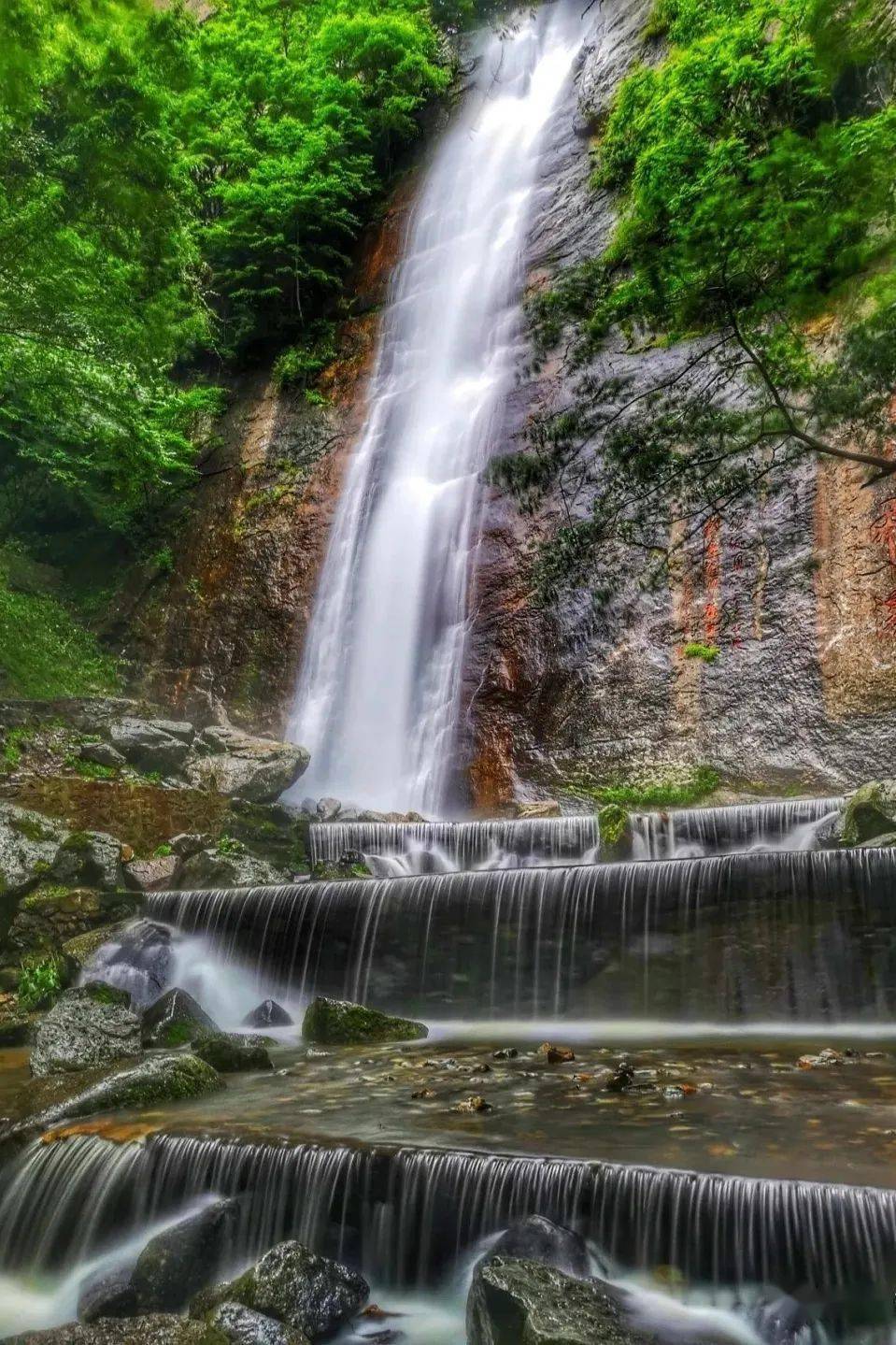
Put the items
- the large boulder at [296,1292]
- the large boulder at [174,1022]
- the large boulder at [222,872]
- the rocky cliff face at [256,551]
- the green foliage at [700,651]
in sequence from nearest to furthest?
1. the large boulder at [296,1292]
2. the large boulder at [174,1022]
3. the large boulder at [222,872]
4. the green foliage at [700,651]
5. the rocky cliff face at [256,551]

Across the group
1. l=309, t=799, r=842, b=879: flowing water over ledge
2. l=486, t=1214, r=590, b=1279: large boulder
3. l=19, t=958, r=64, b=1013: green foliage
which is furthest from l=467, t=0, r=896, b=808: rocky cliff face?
l=486, t=1214, r=590, b=1279: large boulder

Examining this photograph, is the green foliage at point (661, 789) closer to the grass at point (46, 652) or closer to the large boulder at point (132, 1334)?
the grass at point (46, 652)

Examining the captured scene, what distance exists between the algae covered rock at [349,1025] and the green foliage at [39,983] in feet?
9.68

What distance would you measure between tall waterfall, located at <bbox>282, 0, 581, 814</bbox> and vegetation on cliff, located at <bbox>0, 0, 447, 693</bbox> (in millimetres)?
2272

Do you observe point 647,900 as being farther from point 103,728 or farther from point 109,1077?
point 103,728

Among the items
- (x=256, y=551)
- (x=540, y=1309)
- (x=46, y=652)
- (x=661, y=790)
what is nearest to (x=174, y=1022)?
(x=540, y=1309)

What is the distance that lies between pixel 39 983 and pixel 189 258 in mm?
8809

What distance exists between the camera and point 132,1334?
3520 mm

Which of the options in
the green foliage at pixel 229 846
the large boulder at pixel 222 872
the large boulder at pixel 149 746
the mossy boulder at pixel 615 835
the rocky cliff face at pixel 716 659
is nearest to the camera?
the mossy boulder at pixel 615 835

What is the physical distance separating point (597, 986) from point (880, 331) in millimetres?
5550

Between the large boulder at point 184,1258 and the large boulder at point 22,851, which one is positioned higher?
the large boulder at point 22,851

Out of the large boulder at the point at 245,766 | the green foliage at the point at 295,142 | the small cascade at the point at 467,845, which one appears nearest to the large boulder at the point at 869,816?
the small cascade at the point at 467,845

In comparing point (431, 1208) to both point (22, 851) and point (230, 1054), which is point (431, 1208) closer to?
point (230, 1054)

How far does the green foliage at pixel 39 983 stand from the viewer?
365 inches
